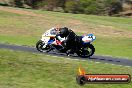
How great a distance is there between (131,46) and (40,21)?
17.6 metres

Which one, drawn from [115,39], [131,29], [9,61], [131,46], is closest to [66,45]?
[9,61]

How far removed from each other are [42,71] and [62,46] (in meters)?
7.05

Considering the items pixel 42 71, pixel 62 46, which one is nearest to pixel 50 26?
pixel 62 46

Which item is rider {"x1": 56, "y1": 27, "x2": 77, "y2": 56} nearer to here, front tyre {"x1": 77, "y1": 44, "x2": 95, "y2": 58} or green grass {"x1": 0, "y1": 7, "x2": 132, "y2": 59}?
front tyre {"x1": 77, "y1": 44, "x2": 95, "y2": 58}

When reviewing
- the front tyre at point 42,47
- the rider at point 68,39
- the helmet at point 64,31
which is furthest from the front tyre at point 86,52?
the front tyre at point 42,47

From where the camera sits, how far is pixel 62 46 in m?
21.7

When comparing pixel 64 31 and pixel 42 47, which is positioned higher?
pixel 64 31

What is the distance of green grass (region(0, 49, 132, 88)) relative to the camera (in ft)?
42.7

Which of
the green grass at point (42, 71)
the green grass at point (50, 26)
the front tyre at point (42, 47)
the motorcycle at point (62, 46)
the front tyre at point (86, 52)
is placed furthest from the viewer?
the green grass at point (50, 26)

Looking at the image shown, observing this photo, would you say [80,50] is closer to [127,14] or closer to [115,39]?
[115,39]

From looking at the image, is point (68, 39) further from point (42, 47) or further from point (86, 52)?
point (42, 47)

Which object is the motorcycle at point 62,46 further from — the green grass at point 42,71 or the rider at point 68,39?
the green grass at point 42,71

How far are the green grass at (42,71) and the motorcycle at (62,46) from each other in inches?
125

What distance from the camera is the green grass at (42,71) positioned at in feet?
42.7
